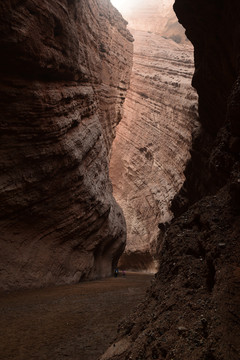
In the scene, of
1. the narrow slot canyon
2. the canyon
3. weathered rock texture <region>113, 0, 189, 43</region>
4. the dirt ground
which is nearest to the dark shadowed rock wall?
the narrow slot canyon

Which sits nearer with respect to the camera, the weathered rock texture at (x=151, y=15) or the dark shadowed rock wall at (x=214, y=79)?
the dark shadowed rock wall at (x=214, y=79)

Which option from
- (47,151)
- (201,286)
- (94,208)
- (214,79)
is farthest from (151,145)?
(201,286)

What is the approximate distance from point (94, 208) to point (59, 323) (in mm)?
8701

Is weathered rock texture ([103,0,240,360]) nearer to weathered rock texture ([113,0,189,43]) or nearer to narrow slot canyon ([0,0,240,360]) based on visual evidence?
narrow slot canyon ([0,0,240,360])

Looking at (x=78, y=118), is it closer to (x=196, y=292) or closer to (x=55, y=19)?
(x=55, y=19)

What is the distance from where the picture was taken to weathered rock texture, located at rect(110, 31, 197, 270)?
84.0 ft

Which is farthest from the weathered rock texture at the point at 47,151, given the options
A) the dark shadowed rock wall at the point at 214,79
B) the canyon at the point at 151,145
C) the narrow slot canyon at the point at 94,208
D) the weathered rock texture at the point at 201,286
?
the canyon at the point at 151,145

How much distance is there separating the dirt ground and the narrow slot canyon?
0.04 m

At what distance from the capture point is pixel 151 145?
28.3 m

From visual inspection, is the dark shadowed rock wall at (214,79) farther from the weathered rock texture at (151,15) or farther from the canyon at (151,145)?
the weathered rock texture at (151,15)

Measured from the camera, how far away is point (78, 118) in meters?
13.2

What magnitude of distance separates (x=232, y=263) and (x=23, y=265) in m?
8.78

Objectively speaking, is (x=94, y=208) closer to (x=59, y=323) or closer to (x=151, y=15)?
(x=59, y=323)

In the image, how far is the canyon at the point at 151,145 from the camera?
25500mm
